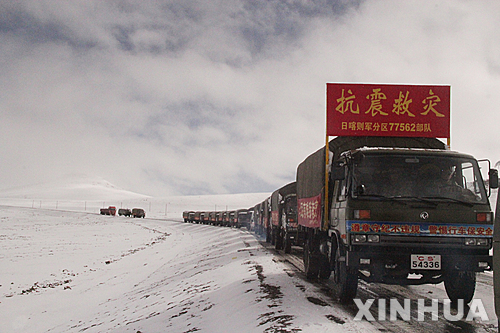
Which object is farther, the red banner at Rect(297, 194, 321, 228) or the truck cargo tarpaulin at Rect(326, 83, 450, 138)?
the red banner at Rect(297, 194, 321, 228)

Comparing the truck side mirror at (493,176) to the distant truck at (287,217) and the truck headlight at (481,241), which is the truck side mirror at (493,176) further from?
the distant truck at (287,217)

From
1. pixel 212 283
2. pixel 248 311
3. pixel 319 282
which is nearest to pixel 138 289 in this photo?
pixel 212 283

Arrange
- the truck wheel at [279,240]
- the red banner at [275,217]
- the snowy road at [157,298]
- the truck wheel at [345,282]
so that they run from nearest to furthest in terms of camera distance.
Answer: the snowy road at [157,298] < the truck wheel at [345,282] < the truck wheel at [279,240] < the red banner at [275,217]

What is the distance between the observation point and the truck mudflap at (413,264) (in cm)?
715

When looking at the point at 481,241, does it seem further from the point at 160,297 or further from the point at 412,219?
the point at 160,297

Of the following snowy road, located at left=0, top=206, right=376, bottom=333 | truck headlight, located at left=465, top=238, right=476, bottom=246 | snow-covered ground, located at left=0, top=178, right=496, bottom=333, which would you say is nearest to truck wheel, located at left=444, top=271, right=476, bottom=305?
snow-covered ground, located at left=0, top=178, right=496, bottom=333

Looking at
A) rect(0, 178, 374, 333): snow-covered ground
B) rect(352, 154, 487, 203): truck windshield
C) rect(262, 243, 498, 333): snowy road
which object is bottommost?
rect(0, 178, 374, 333): snow-covered ground

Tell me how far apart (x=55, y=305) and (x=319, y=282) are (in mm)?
8418

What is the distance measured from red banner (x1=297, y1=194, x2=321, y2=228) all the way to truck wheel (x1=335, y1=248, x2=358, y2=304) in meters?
1.74

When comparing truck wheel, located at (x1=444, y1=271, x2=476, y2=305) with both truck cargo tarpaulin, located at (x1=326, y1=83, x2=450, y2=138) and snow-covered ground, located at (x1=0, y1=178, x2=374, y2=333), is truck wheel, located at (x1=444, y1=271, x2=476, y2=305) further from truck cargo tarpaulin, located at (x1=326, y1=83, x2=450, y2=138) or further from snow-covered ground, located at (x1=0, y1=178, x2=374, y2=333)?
truck cargo tarpaulin, located at (x1=326, y1=83, x2=450, y2=138)

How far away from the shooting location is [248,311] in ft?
26.2

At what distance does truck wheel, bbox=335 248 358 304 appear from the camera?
789cm

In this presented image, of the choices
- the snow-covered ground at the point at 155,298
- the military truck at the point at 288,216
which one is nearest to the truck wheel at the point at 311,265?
the snow-covered ground at the point at 155,298

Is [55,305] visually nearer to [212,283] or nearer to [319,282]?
[212,283]
